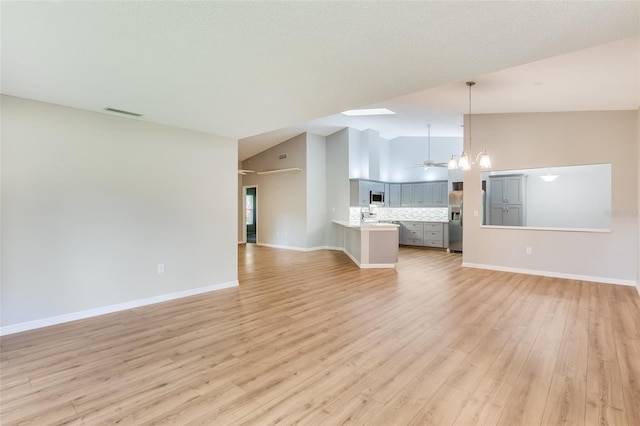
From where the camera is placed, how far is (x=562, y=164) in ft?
17.5

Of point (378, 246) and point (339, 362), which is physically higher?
point (378, 246)

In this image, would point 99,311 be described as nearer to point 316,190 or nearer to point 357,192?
point 316,190

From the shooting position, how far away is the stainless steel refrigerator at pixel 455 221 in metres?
8.42

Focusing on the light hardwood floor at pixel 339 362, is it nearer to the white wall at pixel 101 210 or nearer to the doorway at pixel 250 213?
the white wall at pixel 101 210

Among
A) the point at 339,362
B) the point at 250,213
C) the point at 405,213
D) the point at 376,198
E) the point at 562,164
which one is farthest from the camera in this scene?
the point at 250,213

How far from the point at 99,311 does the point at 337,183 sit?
6.65 m

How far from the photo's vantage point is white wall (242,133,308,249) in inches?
352

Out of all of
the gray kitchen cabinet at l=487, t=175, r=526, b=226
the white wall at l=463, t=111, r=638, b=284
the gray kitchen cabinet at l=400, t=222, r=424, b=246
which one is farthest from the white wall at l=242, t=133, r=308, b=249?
the gray kitchen cabinet at l=487, t=175, r=526, b=226

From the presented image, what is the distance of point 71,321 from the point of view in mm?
3379

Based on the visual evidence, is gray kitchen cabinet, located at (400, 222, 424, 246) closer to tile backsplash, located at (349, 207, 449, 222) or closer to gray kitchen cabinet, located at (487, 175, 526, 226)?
tile backsplash, located at (349, 207, 449, 222)

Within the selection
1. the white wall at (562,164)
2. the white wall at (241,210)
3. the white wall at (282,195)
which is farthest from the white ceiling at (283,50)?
the white wall at (241,210)

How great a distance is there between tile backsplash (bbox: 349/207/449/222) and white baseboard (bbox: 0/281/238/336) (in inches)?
198

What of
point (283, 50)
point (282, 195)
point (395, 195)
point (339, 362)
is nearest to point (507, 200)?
point (395, 195)

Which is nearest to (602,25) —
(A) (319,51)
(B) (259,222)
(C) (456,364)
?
(A) (319,51)
